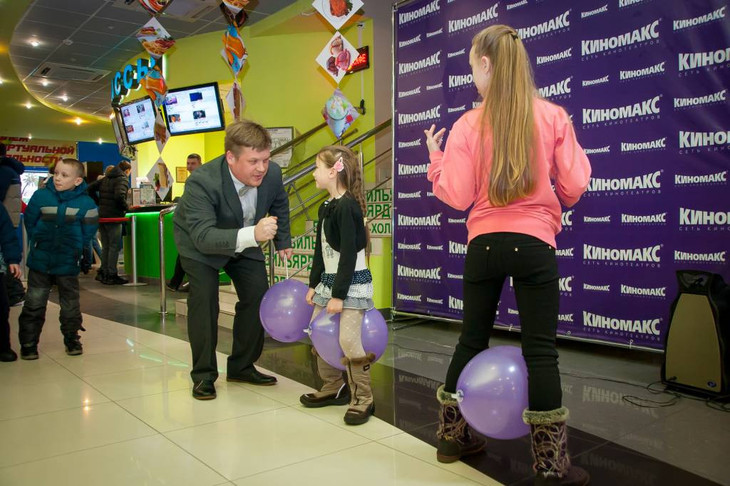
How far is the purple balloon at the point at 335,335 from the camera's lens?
2674 millimetres

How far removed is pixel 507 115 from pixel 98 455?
191 centimetres

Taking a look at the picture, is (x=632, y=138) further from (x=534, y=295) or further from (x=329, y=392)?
(x=329, y=392)

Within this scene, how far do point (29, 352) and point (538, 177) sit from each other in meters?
3.49

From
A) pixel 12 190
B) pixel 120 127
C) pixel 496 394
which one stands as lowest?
pixel 496 394

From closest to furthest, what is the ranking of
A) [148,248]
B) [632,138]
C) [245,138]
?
1. [245,138]
2. [632,138]
3. [148,248]

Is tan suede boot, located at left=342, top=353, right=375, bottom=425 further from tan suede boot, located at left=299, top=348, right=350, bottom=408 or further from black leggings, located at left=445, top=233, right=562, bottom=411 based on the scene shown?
black leggings, located at left=445, top=233, right=562, bottom=411

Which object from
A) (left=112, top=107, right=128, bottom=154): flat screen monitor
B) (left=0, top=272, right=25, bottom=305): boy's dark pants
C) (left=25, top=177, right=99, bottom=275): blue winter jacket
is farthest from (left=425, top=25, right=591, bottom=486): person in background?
(left=112, top=107, right=128, bottom=154): flat screen monitor

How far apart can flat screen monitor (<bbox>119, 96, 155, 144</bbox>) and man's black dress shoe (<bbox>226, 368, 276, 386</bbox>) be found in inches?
292

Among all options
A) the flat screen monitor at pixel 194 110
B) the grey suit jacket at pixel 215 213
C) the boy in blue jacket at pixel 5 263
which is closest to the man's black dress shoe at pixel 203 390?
the grey suit jacket at pixel 215 213

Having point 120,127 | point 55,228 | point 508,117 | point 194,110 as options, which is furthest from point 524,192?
point 120,127

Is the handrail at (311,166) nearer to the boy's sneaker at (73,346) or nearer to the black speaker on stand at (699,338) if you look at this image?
the boy's sneaker at (73,346)

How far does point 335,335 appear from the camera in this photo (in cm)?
266

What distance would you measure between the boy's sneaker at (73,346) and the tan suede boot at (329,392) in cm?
188

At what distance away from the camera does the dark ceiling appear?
8.10 m
